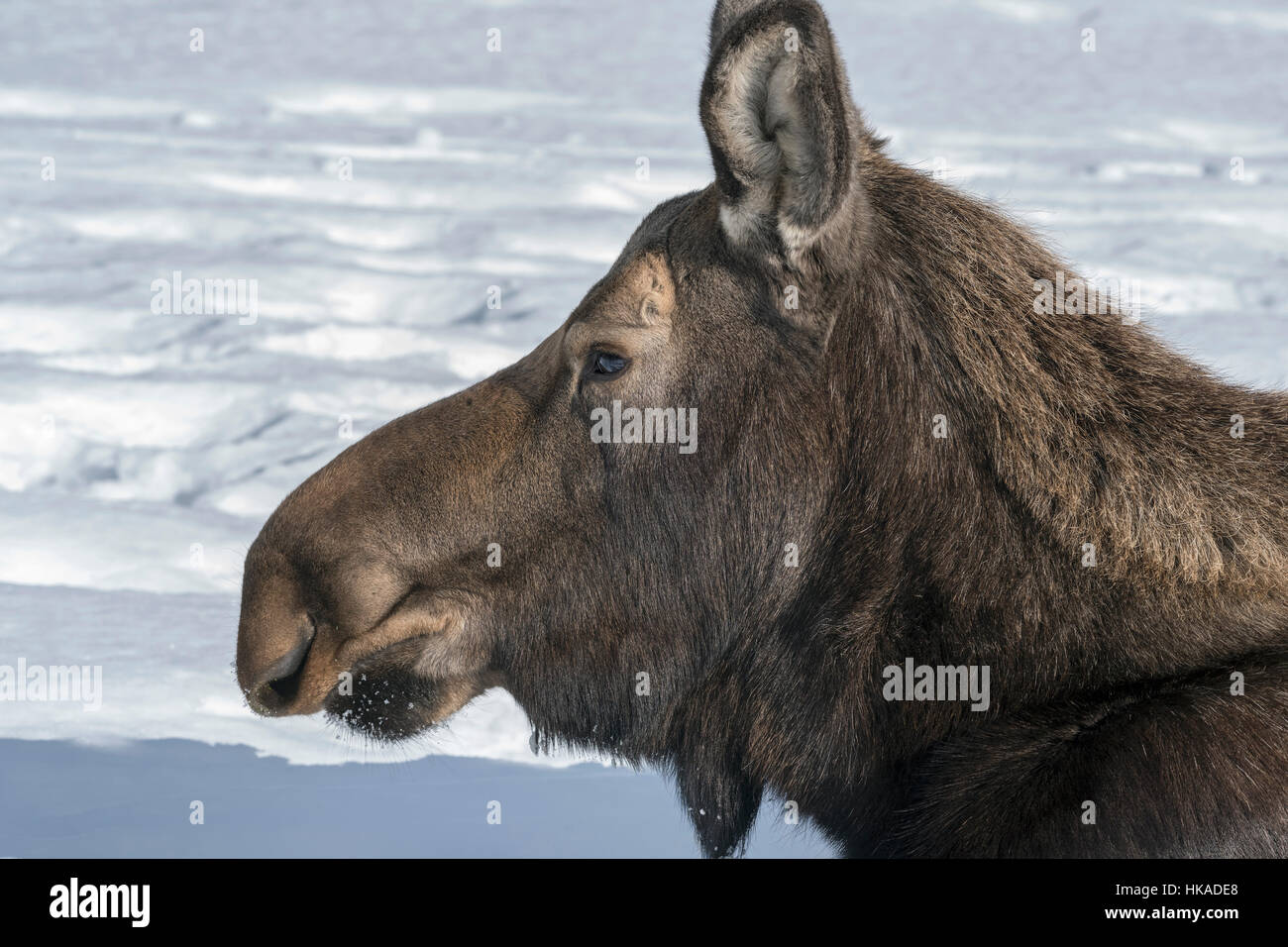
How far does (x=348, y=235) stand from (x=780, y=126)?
33.8 ft

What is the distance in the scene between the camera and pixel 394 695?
331cm

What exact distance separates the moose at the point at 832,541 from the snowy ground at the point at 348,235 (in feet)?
2.34

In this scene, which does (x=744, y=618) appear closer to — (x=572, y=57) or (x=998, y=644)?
(x=998, y=644)

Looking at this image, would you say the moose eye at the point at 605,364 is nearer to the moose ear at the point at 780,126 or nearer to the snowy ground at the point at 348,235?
the moose ear at the point at 780,126

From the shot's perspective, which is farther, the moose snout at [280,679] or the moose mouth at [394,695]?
the moose mouth at [394,695]

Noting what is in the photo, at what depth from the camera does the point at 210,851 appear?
4359 mm

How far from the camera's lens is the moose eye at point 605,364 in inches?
125

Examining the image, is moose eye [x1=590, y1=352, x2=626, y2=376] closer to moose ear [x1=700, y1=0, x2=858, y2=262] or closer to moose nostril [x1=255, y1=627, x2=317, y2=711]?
moose ear [x1=700, y1=0, x2=858, y2=262]

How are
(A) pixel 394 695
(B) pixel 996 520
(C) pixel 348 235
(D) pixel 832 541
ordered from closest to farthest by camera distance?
(B) pixel 996 520 < (D) pixel 832 541 < (A) pixel 394 695 < (C) pixel 348 235

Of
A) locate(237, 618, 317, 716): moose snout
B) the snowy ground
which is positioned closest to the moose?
locate(237, 618, 317, 716): moose snout

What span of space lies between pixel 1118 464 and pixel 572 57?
2144cm

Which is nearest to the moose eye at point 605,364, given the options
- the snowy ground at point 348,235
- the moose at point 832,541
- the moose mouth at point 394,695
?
the moose at point 832,541

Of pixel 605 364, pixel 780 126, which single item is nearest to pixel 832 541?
pixel 605 364

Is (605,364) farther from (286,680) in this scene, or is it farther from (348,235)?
(348,235)
